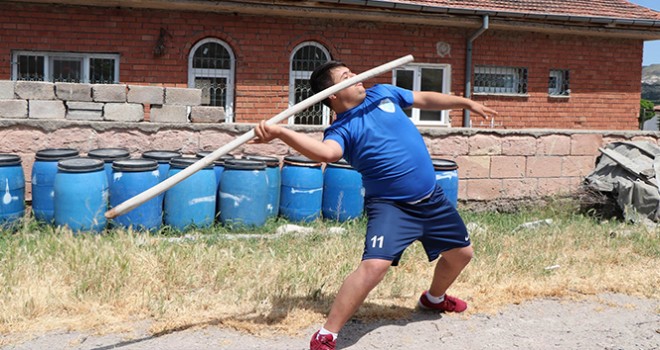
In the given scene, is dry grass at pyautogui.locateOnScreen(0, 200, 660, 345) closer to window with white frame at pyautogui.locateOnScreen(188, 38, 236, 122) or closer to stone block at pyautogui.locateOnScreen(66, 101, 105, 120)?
stone block at pyautogui.locateOnScreen(66, 101, 105, 120)

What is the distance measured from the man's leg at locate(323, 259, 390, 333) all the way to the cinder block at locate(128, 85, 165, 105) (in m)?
4.27

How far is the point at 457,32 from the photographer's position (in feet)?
38.3

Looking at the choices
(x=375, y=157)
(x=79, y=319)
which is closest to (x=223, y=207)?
(x=79, y=319)

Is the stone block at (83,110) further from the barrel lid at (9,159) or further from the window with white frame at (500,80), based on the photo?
the window with white frame at (500,80)

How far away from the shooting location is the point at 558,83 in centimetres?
1285

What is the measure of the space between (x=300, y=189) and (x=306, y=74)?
4.65 meters

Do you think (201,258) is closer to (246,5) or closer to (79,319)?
(79,319)

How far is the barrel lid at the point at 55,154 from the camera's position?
6184mm

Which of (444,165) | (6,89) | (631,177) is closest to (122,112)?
(6,89)

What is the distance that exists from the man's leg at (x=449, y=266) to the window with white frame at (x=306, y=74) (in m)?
7.05

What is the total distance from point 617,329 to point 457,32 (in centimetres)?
854

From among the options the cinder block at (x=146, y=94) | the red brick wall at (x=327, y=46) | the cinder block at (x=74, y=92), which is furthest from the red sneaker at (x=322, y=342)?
the red brick wall at (x=327, y=46)

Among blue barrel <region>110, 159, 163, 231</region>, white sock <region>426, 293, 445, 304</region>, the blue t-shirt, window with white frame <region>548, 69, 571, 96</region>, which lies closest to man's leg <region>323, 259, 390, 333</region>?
the blue t-shirt

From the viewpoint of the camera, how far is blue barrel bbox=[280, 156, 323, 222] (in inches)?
265
